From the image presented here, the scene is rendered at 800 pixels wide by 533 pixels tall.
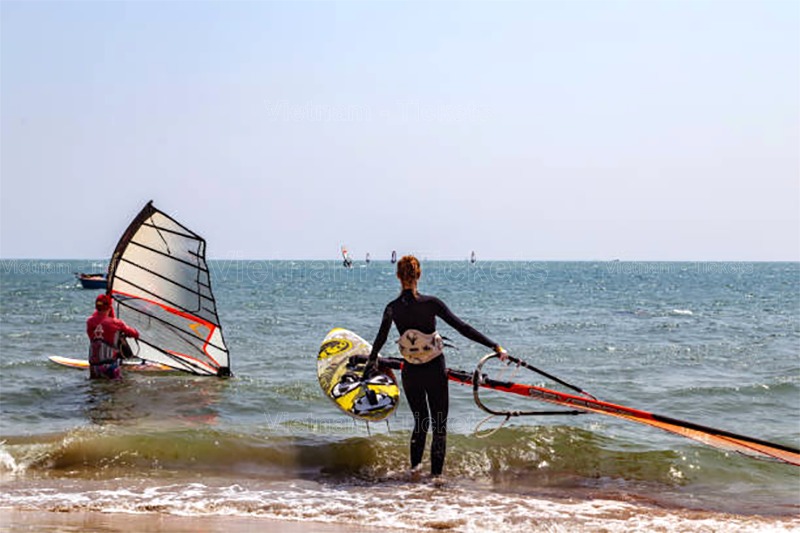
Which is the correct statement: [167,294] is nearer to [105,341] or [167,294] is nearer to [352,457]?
[105,341]

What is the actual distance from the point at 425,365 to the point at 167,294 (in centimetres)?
705

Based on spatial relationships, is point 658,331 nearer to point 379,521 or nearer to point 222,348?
point 222,348

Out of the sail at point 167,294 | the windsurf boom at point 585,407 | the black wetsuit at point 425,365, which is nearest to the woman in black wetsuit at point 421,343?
the black wetsuit at point 425,365

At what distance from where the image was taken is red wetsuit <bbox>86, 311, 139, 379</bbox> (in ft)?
34.1

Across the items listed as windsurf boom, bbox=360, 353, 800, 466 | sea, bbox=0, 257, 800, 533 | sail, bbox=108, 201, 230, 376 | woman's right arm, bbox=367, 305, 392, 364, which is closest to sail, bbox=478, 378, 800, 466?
windsurf boom, bbox=360, 353, 800, 466

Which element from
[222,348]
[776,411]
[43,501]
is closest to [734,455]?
Result: [776,411]

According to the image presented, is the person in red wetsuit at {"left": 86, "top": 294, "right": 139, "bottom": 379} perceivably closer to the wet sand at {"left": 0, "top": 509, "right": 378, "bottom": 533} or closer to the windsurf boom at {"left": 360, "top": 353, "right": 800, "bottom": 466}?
the windsurf boom at {"left": 360, "top": 353, "right": 800, "bottom": 466}

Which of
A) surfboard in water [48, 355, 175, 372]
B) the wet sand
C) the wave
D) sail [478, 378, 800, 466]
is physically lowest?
the wave

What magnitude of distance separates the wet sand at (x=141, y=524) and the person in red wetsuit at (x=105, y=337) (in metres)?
5.08

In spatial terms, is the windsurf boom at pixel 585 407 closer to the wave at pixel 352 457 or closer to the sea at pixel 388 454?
the sea at pixel 388 454

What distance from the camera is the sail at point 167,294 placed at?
11.9 m

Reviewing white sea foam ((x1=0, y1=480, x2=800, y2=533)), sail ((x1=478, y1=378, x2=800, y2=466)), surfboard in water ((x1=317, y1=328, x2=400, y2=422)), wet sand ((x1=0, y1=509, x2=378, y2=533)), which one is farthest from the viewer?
surfboard in water ((x1=317, y1=328, x2=400, y2=422))

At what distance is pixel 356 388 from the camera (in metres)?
7.48

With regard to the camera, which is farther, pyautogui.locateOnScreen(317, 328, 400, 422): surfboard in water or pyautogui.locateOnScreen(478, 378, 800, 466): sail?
pyautogui.locateOnScreen(317, 328, 400, 422): surfboard in water
